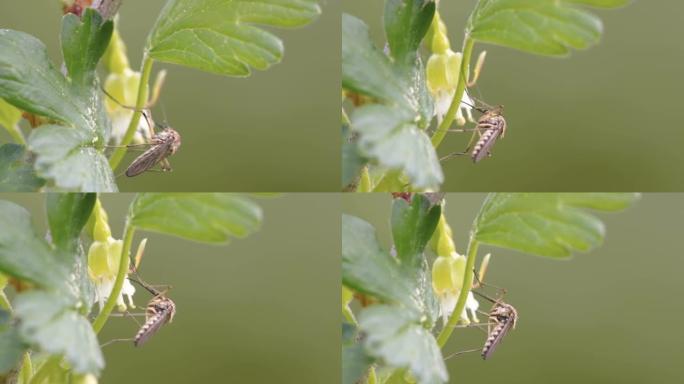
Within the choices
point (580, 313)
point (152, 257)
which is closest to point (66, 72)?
point (152, 257)

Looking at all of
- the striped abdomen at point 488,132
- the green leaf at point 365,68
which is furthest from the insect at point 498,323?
the green leaf at point 365,68

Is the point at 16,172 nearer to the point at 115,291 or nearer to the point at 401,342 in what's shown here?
the point at 115,291

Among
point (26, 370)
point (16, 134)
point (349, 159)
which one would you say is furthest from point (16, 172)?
point (349, 159)

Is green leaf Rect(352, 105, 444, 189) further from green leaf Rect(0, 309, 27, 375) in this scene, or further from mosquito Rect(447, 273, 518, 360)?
green leaf Rect(0, 309, 27, 375)

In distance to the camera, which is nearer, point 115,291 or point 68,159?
point 68,159

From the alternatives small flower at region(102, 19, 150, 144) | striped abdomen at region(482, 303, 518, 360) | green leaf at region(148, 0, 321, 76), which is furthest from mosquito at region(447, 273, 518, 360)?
small flower at region(102, 19, 150, 144)
